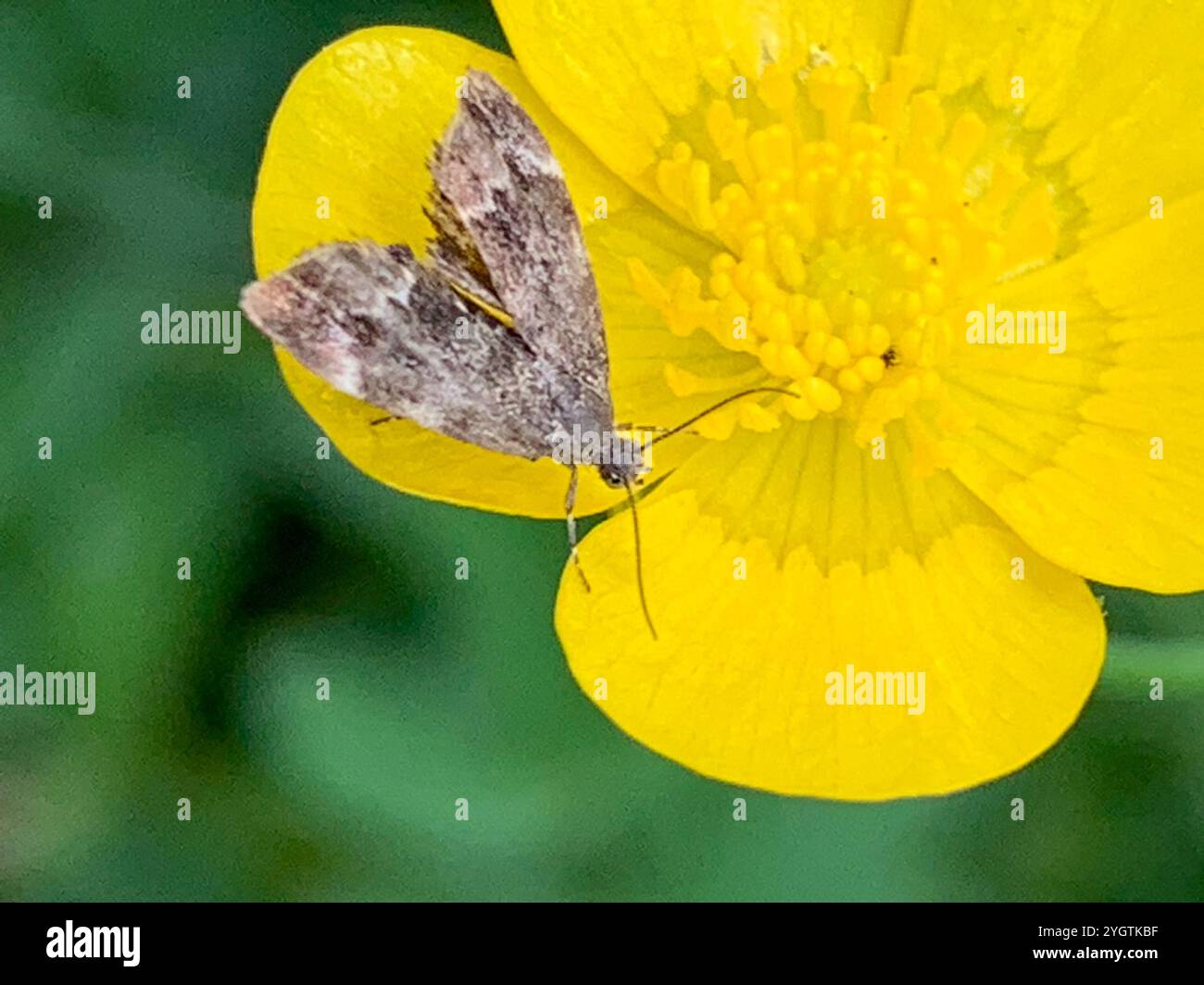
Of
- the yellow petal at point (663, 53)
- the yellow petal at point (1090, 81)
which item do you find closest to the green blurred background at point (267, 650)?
the yellow petal at point (663, 53)

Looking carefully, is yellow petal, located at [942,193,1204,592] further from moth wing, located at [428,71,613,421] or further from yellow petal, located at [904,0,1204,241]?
moth wing, located at [428,71,613,421]

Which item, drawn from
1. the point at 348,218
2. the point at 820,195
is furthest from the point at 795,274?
the point at 348,218

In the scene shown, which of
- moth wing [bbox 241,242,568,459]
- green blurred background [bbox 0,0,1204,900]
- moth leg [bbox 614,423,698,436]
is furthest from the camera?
green blurred background [bbox 0,0,1204,900]

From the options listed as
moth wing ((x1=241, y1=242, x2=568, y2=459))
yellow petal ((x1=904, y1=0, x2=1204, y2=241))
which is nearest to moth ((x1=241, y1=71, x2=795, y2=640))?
moth wing ((x1=241, y1=242, x2=568, y2=459))

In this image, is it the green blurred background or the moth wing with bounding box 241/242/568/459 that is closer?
the moth wing with bounding box 241/242/568/459

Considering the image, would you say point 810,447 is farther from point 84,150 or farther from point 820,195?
point 84,150

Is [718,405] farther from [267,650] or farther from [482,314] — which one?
[267,650]

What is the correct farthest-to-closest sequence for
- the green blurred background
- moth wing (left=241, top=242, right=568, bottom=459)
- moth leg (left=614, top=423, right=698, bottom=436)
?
the green blurred background, moth leg (left=614, top=423, right=698, bottom=436), moth wing (left=241, top=242, right=568, bottom=459)
